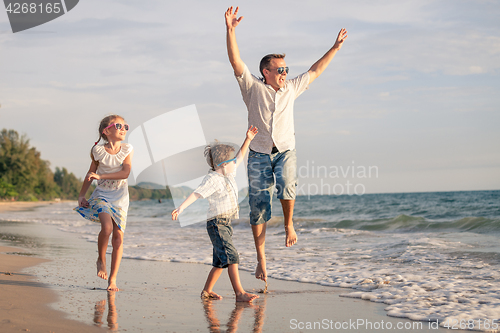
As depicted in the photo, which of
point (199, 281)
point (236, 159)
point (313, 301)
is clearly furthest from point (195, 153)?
point (313, 301)

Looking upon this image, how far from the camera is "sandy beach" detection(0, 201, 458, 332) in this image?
9.85ft

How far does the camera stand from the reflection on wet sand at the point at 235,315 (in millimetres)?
2977

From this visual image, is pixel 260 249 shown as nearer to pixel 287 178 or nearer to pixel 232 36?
pixel 287 178

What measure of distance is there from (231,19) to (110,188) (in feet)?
7.04

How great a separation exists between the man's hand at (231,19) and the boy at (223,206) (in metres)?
0.97

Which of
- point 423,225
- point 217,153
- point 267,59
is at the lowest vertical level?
point 423,225

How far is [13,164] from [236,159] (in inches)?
2370

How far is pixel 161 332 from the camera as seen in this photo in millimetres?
2854

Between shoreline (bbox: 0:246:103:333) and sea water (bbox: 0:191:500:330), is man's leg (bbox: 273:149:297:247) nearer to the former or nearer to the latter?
sea water (bbox: 0:191:500:330)

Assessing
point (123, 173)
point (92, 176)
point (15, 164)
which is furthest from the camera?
point (15, 164)

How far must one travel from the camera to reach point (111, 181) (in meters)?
4.53

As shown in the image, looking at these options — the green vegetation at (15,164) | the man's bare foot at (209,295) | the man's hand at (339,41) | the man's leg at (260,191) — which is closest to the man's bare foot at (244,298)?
the man's bare foot at (209,295)

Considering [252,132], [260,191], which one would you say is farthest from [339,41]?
[260,191]

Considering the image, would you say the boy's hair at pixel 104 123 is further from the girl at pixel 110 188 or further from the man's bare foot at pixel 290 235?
the man's bare foot at pixel 290 235
